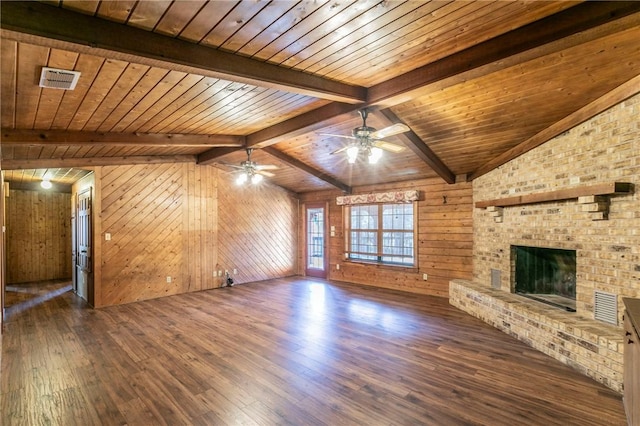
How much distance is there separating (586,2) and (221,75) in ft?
8.63

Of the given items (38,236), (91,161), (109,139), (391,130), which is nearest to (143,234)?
(91,161)

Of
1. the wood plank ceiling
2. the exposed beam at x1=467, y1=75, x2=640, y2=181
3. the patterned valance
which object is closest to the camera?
the wood plank ceiling

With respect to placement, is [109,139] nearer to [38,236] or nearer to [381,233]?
[381,233]

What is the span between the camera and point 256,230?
8.37 meters

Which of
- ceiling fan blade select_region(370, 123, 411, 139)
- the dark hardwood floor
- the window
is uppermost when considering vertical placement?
ceiling fan blade select_region(370, 123, 411, 139)

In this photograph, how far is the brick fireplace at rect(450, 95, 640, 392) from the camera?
3.14m

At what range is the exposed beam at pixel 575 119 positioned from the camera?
3.11 meters

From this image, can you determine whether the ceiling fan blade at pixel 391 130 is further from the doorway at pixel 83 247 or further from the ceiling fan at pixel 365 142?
the doorway at pixel 83 247

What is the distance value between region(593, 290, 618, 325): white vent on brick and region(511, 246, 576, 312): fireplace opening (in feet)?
1.61

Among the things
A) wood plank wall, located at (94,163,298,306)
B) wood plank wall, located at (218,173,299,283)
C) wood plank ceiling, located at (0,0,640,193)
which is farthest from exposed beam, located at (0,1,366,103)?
wood plank wall, located at (218,173,299,283)

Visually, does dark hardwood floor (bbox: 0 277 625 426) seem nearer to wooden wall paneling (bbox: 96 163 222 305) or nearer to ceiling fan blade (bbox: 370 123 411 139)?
wooden wall paneling (bbox: 96 163 222 305)

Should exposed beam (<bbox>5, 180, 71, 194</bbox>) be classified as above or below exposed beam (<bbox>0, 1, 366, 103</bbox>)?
below

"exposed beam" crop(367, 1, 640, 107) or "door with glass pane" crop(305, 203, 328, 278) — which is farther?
"door with glass pane" crop(305, 203, 328, 278)

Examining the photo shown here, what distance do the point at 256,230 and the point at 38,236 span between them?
5.79 m
